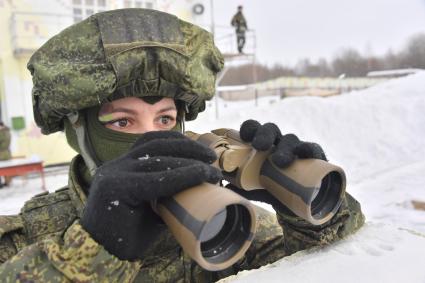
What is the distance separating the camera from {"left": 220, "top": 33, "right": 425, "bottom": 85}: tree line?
5244 cm

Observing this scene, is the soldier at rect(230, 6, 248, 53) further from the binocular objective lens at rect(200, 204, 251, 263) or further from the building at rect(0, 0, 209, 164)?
the binocular objective lens at rect(200, 204, 251, 263)

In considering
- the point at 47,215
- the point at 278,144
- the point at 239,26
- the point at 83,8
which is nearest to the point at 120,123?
the point at 47,215

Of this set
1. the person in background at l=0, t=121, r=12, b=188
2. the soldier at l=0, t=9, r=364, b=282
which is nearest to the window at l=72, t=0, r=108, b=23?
the person in background at l=0, t=121, r=12, b=188

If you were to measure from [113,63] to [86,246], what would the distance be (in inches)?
26.1

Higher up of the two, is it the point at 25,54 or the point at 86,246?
the point at 25,54

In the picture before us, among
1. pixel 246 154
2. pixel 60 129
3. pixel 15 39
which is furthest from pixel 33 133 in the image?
pixel 246 154

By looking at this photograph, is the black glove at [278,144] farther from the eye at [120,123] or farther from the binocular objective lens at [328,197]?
the eye at [120,123]

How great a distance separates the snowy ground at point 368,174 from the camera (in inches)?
46.8

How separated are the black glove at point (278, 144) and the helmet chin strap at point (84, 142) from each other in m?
0.58

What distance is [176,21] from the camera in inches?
62.7

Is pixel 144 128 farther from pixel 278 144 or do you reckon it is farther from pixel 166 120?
pixel 278 144

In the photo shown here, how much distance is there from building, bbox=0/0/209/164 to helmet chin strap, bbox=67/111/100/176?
8.00 meters

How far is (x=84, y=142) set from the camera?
5.04 feet

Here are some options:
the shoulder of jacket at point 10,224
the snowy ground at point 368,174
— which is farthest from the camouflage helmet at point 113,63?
the snowy ground at point 368,174
